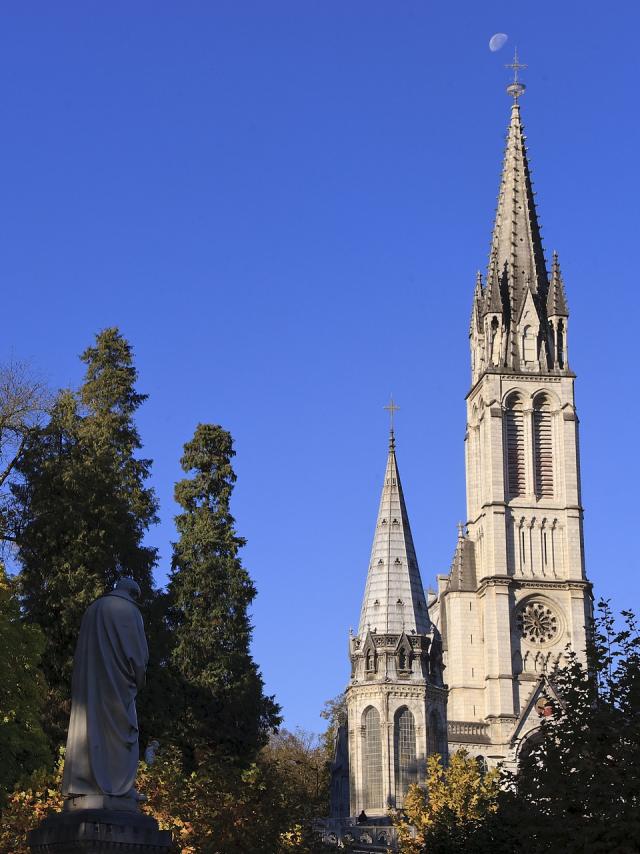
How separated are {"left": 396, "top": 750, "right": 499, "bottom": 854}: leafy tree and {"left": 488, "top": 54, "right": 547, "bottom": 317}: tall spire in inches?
1991

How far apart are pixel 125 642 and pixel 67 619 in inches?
1092

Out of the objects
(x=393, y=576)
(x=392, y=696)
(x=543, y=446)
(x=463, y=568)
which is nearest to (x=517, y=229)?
(x=543, y=446)

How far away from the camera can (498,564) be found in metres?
93.1

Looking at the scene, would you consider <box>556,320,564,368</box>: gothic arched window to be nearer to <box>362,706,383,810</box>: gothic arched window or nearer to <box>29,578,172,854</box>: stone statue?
<box>362,706,383,810</box>: gothic arched window

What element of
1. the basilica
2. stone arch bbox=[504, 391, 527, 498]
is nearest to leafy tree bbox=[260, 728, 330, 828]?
the basilica

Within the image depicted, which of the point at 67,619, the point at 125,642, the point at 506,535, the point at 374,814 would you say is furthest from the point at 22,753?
the point at 506,535

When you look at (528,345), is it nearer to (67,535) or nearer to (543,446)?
(543,446)

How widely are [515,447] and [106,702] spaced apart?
83.0m

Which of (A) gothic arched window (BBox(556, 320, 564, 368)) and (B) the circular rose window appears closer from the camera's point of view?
(B) the circular rose window

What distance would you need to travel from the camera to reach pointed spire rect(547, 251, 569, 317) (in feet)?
324

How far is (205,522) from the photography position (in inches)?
2067

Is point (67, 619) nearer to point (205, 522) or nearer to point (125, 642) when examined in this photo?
point (205, 522)

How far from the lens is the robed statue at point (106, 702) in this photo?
14312 millimetres

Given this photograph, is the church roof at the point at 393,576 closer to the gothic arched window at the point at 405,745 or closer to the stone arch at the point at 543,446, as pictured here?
the gothic arched window at the point at 405,745
